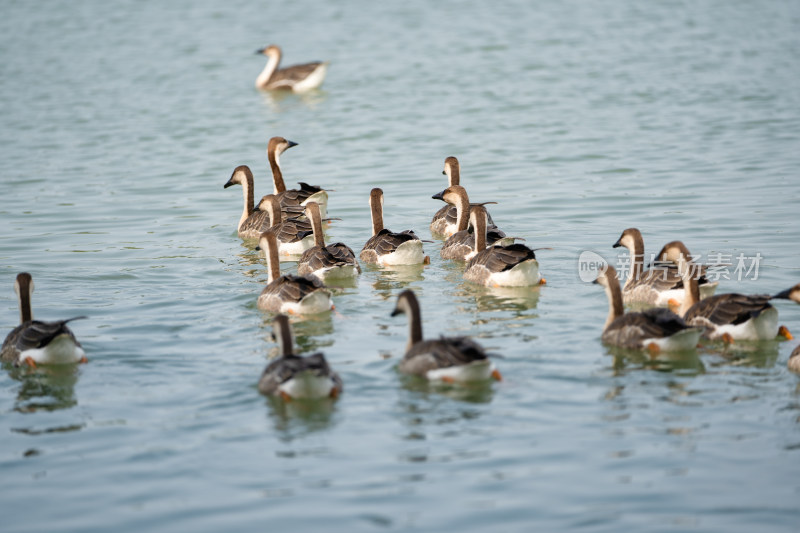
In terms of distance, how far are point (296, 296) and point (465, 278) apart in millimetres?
3070

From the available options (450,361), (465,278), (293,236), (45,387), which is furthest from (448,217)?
(45,387)

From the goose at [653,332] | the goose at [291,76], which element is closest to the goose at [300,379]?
the goose at [653,332]

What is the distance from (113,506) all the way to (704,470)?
4847mm

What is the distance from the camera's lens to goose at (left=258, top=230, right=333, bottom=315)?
12.4 m

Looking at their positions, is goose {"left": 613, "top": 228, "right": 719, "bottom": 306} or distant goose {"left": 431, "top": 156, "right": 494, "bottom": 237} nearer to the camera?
goose {"left": 613, "top": 228, "right": 719, "bottom": 306}

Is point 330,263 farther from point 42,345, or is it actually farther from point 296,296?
point 42,345

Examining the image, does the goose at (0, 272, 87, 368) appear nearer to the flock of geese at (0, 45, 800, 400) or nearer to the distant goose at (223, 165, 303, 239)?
the flock of geese at (0, 45, 800, 400)

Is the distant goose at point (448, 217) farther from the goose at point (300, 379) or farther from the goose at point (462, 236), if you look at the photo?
the goose at point (300, 379)

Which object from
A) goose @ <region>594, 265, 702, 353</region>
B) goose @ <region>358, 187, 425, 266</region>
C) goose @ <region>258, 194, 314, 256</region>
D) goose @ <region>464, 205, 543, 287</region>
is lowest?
goose @ <region>594, 265, 702, 353</region>

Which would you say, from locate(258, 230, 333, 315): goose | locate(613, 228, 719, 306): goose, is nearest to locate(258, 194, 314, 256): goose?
locate(258, 230, 333, 315): goose

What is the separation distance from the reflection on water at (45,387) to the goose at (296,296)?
2.76m

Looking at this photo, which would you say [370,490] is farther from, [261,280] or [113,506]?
[261,280]

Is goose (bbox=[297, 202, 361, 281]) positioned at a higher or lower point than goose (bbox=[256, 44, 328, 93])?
lower

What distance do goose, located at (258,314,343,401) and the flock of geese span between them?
12 millimetres
